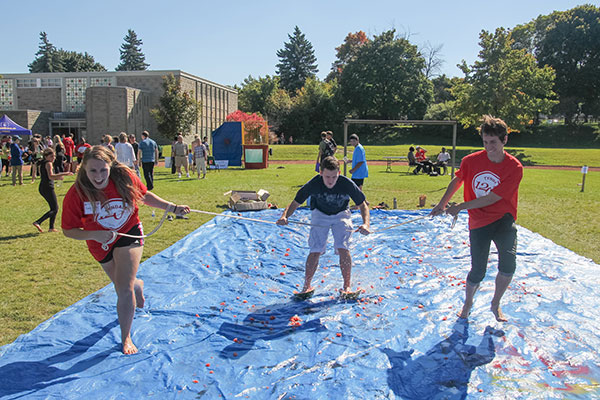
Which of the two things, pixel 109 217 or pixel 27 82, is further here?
pixel 27 82

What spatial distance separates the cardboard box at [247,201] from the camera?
11.6 meters

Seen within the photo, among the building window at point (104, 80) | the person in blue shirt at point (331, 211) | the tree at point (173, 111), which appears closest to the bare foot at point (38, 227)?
the person in blue shirt at point (331, 211)

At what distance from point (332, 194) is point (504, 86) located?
120 feet

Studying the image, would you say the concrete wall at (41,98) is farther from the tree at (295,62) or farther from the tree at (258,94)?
the tree at (295,62)

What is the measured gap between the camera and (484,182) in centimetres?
463

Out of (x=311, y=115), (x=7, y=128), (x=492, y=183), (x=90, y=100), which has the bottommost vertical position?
(x=492, y=183)

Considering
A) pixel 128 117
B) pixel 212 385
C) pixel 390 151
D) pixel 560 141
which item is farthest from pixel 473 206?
pixel 560 141

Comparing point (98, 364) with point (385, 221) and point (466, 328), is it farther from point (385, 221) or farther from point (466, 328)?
point (385, 221)

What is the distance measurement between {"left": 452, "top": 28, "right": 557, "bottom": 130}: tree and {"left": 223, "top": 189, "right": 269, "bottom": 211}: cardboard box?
30.1 meters

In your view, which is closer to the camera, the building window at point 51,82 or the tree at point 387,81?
the building window at point 51,82

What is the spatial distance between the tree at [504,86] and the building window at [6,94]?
46936mm

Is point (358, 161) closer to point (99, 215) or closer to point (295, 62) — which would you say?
point (99, 215)

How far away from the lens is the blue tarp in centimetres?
2639

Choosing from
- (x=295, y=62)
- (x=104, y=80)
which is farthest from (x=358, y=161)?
(x=295, y=62)
